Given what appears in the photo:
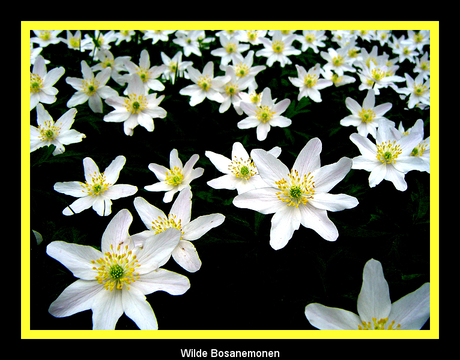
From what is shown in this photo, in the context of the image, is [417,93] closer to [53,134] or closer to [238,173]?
[238,173]

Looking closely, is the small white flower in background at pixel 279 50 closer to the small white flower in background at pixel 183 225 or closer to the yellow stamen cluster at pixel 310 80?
the yellow stamen cluster at pixel 310 80

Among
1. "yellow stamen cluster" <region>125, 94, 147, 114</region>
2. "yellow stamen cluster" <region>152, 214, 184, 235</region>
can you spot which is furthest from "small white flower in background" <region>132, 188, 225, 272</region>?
"yellow stamen cluster" <region>125, 94, 147, 114</region>

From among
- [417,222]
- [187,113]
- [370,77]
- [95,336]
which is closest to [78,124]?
[187,113]

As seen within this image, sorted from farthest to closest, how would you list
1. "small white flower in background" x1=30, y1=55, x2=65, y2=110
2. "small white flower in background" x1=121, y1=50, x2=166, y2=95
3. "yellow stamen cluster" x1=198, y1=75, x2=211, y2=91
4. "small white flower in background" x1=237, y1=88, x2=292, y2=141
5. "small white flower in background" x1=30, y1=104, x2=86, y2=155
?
"small white flower in background" x1=121, y1=50, x2=166, y2=95 → "yellow stamen cluster" x1=198, y1=75, x2=211, y2=91 → "small white flower in background" x1=30, y1=55, x2=65, y2=110 → "small white flower in background" x1=237, y1=88, x2=292, y2=141 → "small white flower in background" x1=30, y1=104, x2=86, y2=155

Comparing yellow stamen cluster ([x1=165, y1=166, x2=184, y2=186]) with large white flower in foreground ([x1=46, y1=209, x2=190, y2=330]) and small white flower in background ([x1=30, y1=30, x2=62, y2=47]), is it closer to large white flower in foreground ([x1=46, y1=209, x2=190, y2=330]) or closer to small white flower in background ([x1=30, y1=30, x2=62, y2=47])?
large white flower in foreground ([x1=46, y1=209, x2=190, y2=330])

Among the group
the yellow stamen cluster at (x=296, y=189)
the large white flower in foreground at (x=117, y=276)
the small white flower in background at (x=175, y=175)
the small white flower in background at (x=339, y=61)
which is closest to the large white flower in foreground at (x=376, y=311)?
the yellow stamen cluster at (x=296, y=189)

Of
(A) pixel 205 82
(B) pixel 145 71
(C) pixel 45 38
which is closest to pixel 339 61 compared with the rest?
(A) pixel 205 82

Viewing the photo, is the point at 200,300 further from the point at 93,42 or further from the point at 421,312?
the point at 93,42
